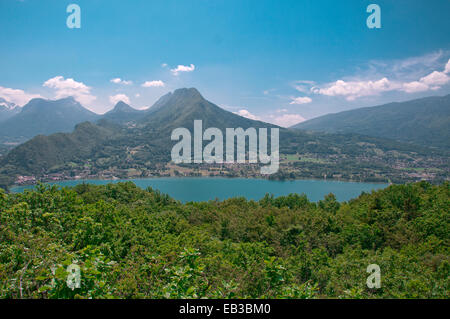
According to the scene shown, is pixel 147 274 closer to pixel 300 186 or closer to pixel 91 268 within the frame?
pixel 91 268

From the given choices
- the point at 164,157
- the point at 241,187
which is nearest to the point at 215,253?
the point at 241,187

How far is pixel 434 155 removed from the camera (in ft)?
499

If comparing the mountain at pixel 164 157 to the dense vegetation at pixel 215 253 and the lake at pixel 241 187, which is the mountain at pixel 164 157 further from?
the dense vegetation at pixel 215 253

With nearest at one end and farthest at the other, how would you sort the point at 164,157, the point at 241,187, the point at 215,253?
the point at 215,253 → the point at 241,187 → the point at 164,157

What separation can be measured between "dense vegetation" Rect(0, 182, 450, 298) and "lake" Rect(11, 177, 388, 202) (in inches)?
2203

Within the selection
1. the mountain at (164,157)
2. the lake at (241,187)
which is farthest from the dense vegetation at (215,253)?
the mountain at (164,157)

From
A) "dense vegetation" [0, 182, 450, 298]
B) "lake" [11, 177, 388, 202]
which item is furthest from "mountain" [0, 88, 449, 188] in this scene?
"dense vegetation" [0, 182, 450, 298]

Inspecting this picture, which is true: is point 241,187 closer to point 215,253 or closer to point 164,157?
point 164,157

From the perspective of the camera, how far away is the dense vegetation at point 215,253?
4.16 metres

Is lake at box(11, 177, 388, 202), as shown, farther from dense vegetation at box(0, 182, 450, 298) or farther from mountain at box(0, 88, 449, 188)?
dense vegetation at box(0, 182, 450, 298)

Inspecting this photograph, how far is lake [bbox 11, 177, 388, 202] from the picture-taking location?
7819 centimetres

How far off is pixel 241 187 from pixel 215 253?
82.3 m

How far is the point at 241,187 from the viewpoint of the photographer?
91.0 metres

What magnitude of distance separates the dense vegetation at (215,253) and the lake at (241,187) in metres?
55.9
